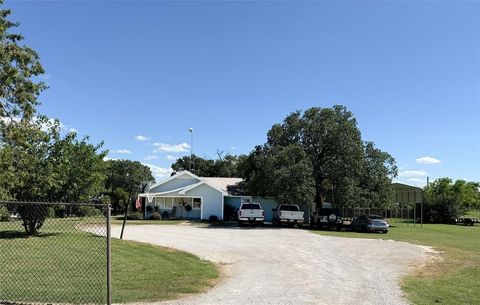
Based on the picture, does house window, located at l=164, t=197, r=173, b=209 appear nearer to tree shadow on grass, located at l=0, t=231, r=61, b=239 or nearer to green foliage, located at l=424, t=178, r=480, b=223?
tree shadow on grass, located at l=0, t=231, r=61, b=239

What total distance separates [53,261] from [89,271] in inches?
82.5

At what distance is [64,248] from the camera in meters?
17.3

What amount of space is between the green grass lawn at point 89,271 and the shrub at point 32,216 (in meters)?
1.62

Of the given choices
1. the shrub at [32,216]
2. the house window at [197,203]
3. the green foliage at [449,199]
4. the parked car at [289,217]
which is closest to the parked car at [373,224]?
the parked car at [289,217]

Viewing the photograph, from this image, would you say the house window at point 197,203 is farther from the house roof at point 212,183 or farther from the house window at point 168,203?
the house window at point 168,203

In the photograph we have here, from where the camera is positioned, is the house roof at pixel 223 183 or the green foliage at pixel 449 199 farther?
the green foliage at pixel 449 199

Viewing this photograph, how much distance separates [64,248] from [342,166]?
92.8 feet

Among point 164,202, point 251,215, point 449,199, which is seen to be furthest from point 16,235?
point 449,199

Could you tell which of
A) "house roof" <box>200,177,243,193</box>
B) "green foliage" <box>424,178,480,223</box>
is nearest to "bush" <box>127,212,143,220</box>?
"house roof" <box>200,177,243,193</box>

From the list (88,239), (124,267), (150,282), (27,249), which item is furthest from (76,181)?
(150,282)

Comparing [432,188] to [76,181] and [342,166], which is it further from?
[76,181]

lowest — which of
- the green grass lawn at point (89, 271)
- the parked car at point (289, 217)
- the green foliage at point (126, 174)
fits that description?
the green grass lawn at point (89, 271)

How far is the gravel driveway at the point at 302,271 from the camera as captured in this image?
10453 millimetres

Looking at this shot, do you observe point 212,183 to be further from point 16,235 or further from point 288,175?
point 16,235
